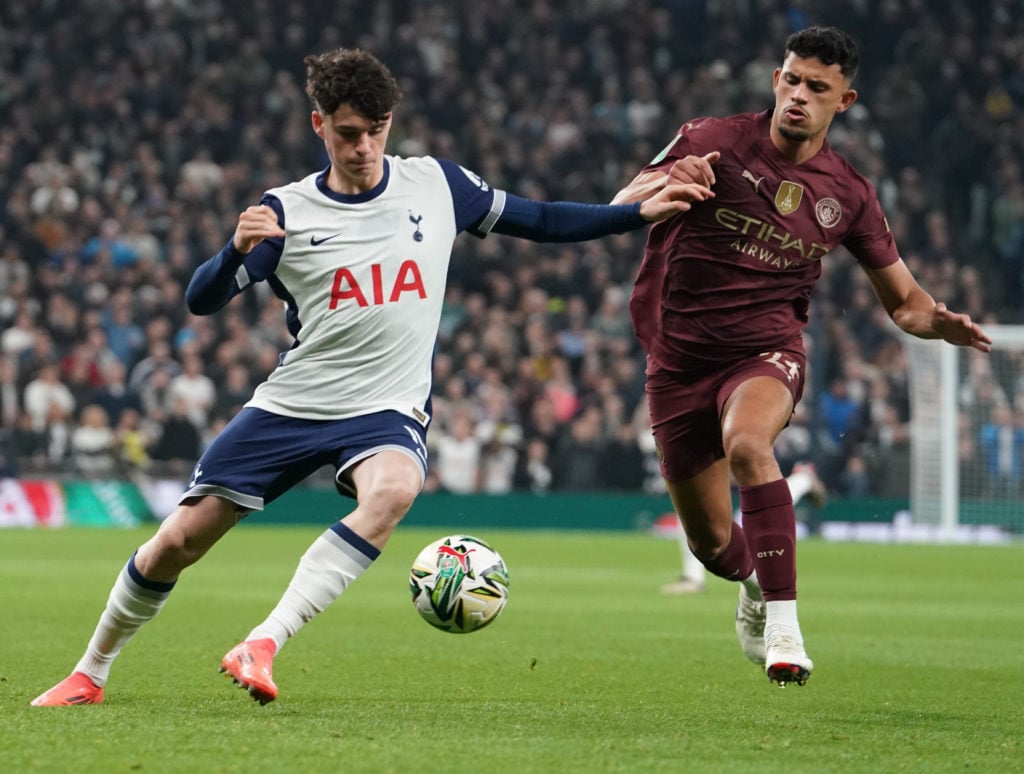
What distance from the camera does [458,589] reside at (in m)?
6.69

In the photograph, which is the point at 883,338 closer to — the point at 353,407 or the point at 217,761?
the point at 353,407

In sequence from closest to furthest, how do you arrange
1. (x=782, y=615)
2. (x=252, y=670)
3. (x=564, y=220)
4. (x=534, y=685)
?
(x=252, y=670) < (x=782, y=615) < (x=564, y=220) < (x=534, y=685)

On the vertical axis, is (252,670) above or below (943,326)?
below

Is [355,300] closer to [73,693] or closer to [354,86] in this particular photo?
[354,86]

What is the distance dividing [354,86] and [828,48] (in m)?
2.08

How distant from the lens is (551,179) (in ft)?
79.9

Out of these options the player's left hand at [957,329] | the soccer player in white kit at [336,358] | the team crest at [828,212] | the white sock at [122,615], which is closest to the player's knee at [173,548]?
the soccer player in white kit at [336,358]

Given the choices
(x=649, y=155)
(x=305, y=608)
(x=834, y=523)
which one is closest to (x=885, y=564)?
(x=834, y=523)

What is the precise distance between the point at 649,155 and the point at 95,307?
8069mm

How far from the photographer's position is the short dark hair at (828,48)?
6.86 meters

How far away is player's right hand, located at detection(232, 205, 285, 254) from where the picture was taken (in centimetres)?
580

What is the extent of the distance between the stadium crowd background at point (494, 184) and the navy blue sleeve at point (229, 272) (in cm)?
1427

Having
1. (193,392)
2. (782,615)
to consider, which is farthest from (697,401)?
(193,392)

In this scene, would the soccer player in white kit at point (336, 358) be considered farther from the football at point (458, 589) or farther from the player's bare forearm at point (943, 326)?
the player's bare forearm at point (943, 326)
